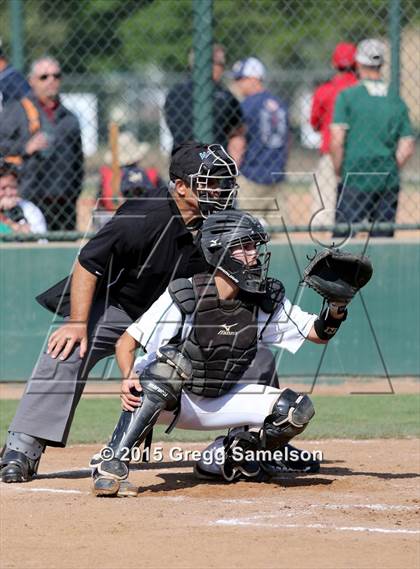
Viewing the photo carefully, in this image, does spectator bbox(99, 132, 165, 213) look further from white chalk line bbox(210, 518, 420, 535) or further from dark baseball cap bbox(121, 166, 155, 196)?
white chalk line bbox(210, 518, 420, 535)

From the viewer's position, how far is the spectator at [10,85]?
30.7 feet

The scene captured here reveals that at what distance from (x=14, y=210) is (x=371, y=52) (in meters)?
3.07

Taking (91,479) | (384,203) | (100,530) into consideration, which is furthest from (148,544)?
(384,203)

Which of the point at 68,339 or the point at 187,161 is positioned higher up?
the point at 187,161

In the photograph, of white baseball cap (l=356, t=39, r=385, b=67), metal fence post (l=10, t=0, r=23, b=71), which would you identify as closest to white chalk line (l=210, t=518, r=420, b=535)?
white baseball cap (l=356, t=39, r=385, b=67)

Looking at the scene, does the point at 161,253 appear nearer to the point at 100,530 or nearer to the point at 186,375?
the point at 186,375

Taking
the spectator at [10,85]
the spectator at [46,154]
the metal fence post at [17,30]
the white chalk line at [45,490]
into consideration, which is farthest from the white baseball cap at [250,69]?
the white chalk line at [45,490]

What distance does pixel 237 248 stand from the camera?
5.30m

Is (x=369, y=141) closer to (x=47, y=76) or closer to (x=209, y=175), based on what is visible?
(x=47, y=76)

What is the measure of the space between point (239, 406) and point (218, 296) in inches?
20.9

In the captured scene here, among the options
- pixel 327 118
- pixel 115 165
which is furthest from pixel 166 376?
pixel 327 118

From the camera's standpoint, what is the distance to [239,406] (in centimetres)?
552

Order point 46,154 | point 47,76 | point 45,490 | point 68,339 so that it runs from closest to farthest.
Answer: point 45,490
point 68,339
point 46,154
point 47,76

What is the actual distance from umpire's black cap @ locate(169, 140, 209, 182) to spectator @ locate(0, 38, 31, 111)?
3.90m
